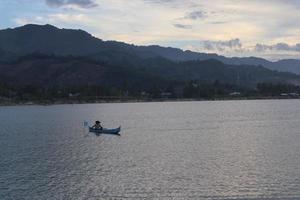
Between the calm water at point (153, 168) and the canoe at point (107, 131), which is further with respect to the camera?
the canoe at point (107, 131)

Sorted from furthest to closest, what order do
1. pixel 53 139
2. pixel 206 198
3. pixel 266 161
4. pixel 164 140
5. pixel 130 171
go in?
pixel 53 139
pixel 164 140
pixel 266 161
pixel 130 171
pixel 206 198

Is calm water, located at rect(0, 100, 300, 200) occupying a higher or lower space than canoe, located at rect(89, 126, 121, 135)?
lower

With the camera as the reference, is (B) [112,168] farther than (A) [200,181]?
Yes

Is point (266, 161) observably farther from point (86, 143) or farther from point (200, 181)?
point (86, 143)

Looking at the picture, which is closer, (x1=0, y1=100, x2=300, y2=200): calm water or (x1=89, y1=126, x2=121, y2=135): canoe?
(x1=0, y1=100, x2=300, y2=200): calm water

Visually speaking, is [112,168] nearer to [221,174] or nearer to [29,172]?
[29,172]

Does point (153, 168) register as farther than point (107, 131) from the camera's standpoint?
No

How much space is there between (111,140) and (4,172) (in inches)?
1328

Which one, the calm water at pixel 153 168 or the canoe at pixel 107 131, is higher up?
the canoe at pixel 107 131

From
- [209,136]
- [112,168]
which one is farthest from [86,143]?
[112,168]

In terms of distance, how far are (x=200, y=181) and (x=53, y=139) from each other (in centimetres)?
4619

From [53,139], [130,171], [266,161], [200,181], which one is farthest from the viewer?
[53,139]

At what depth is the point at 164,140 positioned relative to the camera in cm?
7731

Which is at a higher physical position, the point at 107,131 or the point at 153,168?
the point at 107,131
